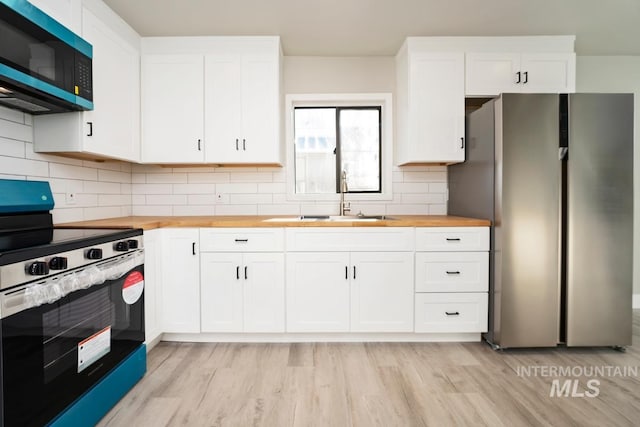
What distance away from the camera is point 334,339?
8.50 feet

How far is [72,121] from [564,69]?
3668mm

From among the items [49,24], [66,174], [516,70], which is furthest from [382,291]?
[49,24]

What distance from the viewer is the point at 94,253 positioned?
1.61 meters

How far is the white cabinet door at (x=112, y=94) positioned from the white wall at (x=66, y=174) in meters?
0.31

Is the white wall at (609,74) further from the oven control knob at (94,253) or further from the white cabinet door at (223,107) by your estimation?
the oven control knob at (94,253)

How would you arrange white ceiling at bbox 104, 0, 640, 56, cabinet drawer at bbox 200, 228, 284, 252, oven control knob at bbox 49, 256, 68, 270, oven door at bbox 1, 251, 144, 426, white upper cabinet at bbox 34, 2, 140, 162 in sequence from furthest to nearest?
cabinet drawer at bbox 200, 228, 284, 252 → white ceiling at bbox 104, 0, 640, 56 → white upper cabinet at bbox 34, 2, 140, 162 → oven control knob at bbox 49, 256, 68, 270 → oven door at bbox 1, 251, 144, 426

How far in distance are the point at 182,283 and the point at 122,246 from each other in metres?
0.72

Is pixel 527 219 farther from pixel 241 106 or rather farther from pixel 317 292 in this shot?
pixel 241 106

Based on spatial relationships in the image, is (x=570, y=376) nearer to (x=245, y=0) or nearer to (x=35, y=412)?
(x=35, y=412)

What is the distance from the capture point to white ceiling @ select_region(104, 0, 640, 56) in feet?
7.77

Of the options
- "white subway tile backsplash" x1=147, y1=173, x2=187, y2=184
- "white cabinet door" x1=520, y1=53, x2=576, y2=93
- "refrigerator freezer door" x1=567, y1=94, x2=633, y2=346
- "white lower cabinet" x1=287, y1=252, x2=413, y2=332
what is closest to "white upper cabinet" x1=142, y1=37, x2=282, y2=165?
"white subway tile backsplash" x1=147, y1=173, x2=187, y2=184

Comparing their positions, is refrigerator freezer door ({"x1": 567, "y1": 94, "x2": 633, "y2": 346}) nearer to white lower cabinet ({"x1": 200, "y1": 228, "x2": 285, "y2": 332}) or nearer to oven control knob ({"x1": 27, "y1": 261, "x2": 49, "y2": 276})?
white lower cabinet ({"x1": 200, "y1": 228, "x2": 285, "y2": 332})

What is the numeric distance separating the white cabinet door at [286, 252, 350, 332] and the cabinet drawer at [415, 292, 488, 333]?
0.57m

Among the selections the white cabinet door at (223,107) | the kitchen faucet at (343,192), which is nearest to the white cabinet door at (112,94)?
the white cabinet door at (223,107)
